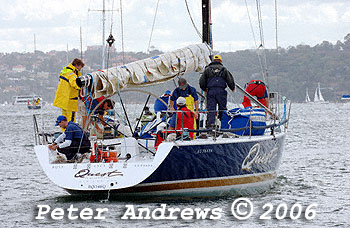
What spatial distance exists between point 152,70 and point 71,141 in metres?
1.92

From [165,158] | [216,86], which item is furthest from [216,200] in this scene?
[216,86]

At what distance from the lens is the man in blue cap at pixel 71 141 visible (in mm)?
13344

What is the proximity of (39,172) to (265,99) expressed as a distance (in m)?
6.94

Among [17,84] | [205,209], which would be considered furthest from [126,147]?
[17,84]

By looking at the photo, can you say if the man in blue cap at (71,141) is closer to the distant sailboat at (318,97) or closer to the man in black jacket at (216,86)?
the man in black jacket at (216,86)

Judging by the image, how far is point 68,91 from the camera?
14.1 metres

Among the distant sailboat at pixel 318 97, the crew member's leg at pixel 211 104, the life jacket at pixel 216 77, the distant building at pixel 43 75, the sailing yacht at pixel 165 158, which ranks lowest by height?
the distant sailboat at pixel 318 97

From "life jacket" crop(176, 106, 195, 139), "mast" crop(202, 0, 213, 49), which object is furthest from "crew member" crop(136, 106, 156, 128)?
"life jacket" crop(176, 106, 195, 139)

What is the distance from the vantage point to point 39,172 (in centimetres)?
2028

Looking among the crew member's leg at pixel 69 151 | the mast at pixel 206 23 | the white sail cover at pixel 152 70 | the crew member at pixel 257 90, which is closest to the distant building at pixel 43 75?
the crew member at pixel 257 90

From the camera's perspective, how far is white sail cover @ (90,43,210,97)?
13.1 metres

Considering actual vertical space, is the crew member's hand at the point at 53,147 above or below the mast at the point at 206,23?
below

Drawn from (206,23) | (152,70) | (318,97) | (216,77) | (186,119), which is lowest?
(318,97)

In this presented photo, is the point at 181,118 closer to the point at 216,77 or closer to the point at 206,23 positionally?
the point at 216,77
